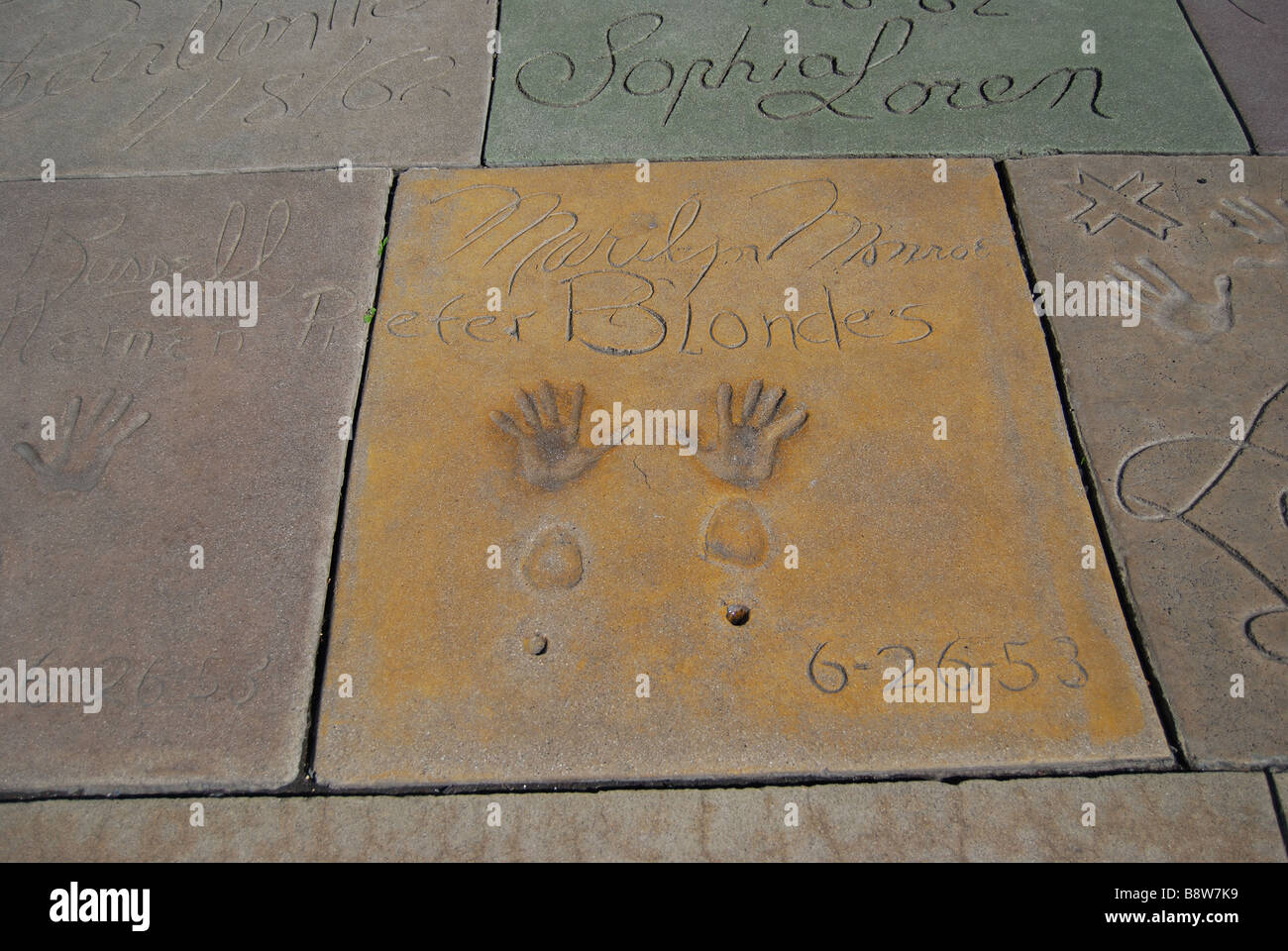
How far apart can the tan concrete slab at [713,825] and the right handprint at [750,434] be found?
73 cm

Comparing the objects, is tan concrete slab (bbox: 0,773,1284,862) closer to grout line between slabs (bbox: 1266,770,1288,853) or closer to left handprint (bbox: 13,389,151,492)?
grout line between slabs (bbox: 1266,770,1288,853)

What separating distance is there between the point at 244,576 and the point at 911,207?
206cm

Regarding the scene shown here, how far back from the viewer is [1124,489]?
2121 millimetres

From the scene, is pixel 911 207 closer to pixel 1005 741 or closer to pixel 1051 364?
pixel 1051 364

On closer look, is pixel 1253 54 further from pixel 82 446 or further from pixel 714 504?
pixel 82 446

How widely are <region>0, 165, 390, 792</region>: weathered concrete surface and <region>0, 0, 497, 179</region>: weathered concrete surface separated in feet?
0.54

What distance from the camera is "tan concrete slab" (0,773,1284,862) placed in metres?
1.70

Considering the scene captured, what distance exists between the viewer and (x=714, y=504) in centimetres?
211

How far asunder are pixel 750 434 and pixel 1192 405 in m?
1.09

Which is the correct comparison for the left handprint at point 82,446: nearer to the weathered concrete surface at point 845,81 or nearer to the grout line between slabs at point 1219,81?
the weathered concrete surface at point 845,81

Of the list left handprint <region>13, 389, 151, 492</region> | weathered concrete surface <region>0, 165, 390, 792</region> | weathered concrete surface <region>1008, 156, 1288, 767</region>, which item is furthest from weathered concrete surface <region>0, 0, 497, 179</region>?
weathered concrete surface <region>1008, 156, 1288, 767</region>

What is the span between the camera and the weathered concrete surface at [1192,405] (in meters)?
1.88

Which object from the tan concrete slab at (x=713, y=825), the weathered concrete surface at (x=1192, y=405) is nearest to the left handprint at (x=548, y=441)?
the tan concrete slab at (x=713, y=825)
